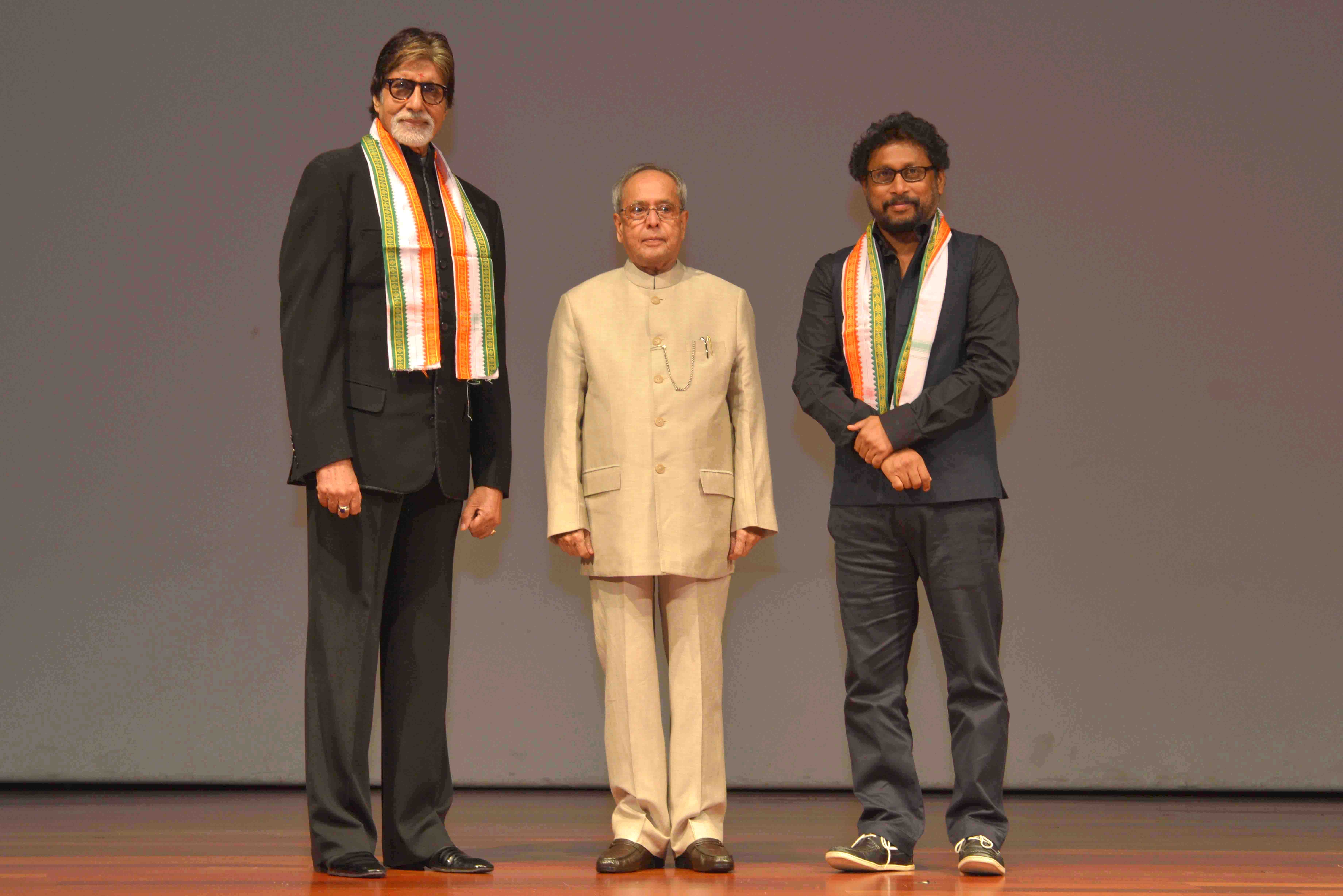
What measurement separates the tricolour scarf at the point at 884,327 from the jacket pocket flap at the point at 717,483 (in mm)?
366

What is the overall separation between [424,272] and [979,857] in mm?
1756

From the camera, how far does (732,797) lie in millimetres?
4266

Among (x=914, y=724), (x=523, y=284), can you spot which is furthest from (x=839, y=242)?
(x=914, y=724)

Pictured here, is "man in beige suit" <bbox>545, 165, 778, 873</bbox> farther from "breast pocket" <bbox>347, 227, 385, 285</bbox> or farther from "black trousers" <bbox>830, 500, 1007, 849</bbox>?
"breast pocket" <bbox>347, 227, 385, 285</bbox>

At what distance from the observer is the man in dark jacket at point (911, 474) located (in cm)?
292

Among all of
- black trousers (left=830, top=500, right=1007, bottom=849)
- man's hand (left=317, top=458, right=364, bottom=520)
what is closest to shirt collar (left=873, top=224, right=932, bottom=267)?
black trousers (left=830, top=500, right=1007, bottom=849)

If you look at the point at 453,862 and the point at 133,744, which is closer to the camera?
the point at 453,862

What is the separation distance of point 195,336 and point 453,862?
2.37m

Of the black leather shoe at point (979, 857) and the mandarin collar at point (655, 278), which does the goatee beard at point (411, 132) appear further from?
the black leather shoe at point (979, 857)

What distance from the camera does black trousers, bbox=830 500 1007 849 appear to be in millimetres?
2904

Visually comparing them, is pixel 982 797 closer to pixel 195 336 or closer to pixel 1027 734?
pixel 1027 734

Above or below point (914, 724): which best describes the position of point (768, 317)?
above

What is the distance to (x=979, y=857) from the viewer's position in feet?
9.11

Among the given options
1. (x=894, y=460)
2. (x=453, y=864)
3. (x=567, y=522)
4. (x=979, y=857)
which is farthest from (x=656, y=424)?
(x=979, y=857)
